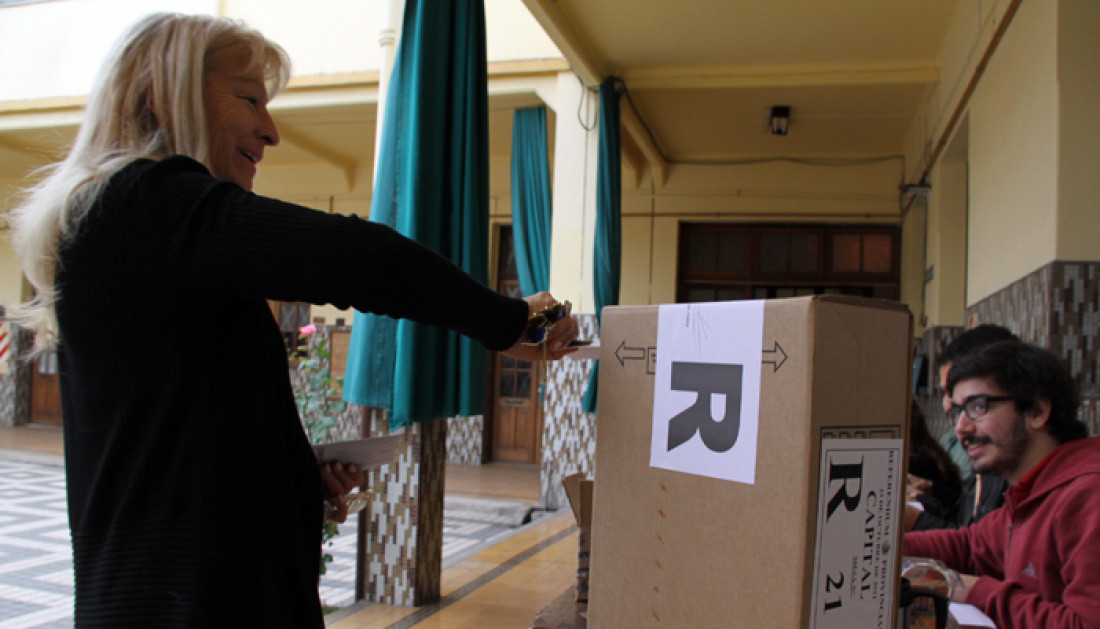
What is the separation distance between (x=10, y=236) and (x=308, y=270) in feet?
1.51

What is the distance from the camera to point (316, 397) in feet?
12.0

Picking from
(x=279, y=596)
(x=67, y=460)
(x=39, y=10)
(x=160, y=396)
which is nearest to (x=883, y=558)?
(x=279, y=596)

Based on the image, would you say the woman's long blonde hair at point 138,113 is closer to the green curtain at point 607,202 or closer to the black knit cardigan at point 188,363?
the black knit cardigan at point 188,363

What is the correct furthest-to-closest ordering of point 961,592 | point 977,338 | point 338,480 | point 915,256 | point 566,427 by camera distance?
point 915,256 < point 566,427 < point 977,338 < point 961,592 < point 338,480

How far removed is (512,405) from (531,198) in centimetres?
323

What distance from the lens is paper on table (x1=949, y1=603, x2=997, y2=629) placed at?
1429mm

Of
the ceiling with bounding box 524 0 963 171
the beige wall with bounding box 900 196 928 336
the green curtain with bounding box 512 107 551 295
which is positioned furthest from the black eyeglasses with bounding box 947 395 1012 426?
the beige wall with bounding box 900 196 928 336

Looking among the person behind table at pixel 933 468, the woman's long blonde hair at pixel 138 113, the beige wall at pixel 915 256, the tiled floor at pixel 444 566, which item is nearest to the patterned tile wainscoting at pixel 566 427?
the tiled floor at pixel 444 566

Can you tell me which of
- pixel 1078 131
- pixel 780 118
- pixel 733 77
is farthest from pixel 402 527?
pixel 780 118

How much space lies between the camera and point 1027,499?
1615mm

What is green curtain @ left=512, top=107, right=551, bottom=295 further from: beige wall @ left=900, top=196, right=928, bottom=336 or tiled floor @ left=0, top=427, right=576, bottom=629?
beige wall @ left=900, top=196, right=928, bottom=336

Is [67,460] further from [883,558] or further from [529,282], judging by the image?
[529,282]

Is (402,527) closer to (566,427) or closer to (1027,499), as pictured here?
(1027,499)

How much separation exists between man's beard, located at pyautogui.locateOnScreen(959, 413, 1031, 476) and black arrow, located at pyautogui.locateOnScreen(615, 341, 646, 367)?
3.76ft
